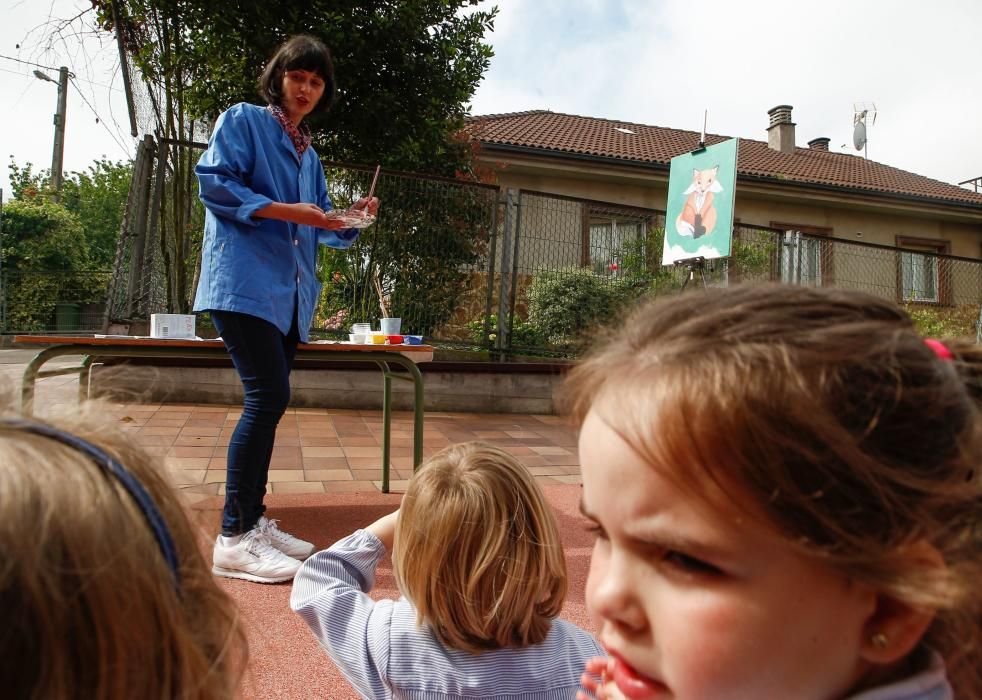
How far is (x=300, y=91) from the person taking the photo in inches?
104

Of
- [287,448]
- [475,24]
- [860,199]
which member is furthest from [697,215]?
[860,199]

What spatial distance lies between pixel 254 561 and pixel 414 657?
1.35 meters

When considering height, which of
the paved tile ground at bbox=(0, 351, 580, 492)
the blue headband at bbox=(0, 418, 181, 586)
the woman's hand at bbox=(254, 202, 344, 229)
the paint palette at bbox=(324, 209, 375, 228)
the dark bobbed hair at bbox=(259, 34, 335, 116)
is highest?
the dark bobbed hair at bbox=(259, 34, 335, 116)

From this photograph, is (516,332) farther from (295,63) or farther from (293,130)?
(295,63)

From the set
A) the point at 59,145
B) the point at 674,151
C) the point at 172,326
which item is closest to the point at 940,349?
the point at 172,326

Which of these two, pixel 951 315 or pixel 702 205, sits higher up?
pixel 702 205

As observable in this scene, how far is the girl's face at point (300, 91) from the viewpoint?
8.62 feet

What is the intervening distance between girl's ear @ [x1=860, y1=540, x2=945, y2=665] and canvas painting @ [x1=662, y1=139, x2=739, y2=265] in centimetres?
618

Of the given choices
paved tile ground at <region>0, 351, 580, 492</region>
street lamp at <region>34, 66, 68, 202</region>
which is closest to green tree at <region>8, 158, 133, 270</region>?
street lamp at <region>34, 66, 68, 202</region>

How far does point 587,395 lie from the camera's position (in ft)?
2.60

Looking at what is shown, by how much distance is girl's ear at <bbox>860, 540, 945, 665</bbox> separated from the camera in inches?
24.1

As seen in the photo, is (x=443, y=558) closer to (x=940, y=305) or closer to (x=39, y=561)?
(x=39, y=561)

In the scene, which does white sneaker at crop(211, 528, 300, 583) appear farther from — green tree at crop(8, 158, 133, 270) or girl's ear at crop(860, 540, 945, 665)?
green tree at crop(8, 158, 133, 270)

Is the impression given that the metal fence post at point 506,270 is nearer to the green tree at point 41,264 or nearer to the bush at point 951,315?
the bush at point 951,315
